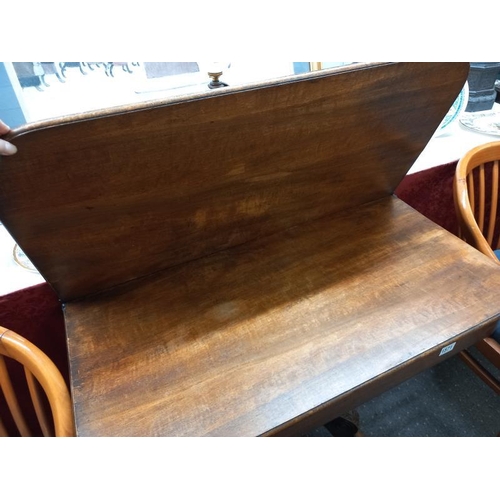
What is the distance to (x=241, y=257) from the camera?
0.96 metres

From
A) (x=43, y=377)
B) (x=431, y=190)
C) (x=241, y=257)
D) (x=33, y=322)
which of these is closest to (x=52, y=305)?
(x=33, y=322)

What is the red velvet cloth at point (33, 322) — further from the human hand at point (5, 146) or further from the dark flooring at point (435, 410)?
the dark flooring at point (435, 410)

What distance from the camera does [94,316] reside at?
82 centimetres

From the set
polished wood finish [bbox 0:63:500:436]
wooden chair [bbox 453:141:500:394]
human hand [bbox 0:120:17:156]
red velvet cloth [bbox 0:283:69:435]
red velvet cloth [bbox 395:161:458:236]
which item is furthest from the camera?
red velvet cloth [bbox 395:161:458:236]

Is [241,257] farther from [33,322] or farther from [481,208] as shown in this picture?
[481,208]

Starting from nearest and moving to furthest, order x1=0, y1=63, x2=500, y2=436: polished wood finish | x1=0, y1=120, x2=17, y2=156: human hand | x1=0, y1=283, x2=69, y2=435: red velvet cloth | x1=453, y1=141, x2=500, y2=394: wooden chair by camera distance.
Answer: x1=0, y1=120, x2=17, y2=156: human hand, x1=0, y1=63, x2=500, y2=436: polished wood finish, x1=0, y1=283, x2=69, y2=435: red velvet cloth, x1=453, y1=141, x2=500, y2=394: wooden chair

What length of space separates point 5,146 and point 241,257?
56cm

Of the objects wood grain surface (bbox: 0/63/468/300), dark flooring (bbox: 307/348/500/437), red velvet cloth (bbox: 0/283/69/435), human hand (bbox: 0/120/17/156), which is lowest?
dark flooring (bbox: 307/348/500/437)

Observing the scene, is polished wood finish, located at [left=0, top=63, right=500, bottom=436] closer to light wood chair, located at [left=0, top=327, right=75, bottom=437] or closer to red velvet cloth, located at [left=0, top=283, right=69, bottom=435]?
light wood chair, located at [left=0, top=327, right=75, bottom=437]

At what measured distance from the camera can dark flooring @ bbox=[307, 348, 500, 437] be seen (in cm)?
136

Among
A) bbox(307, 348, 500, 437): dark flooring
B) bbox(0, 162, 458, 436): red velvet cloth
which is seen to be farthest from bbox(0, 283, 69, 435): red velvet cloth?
bbox(307, 348, 500, 437): dark flooring
